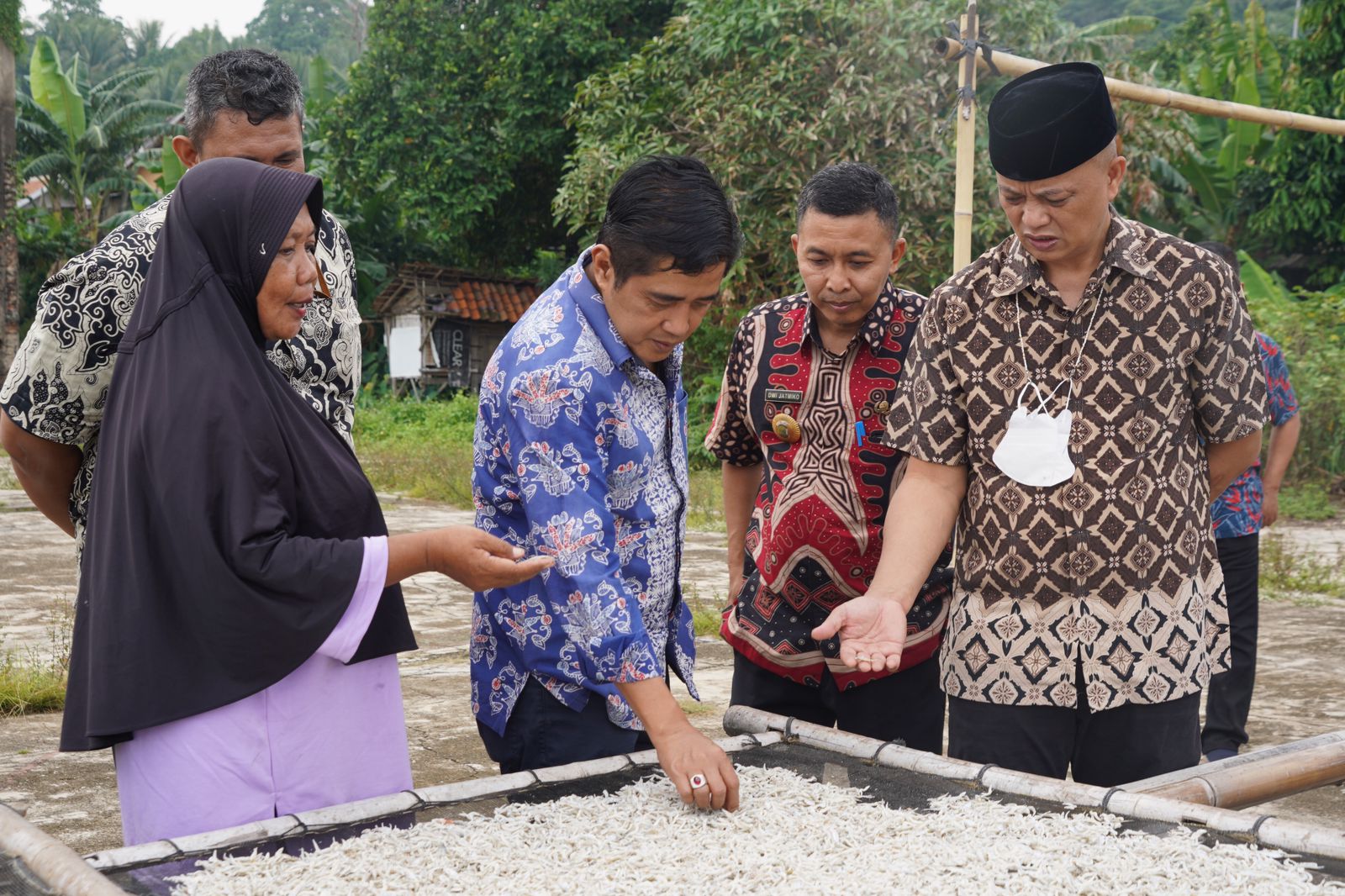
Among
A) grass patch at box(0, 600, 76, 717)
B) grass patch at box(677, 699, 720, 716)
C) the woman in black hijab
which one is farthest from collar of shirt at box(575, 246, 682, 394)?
grass patch at box(0, 600, 76, 717)

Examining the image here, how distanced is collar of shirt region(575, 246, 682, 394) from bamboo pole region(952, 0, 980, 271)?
3166 millimetres

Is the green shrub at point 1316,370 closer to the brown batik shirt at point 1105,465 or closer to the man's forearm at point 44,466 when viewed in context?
the brown batik shirt at point 1105,465

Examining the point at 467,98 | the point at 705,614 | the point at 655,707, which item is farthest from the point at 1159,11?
the point at 655,707

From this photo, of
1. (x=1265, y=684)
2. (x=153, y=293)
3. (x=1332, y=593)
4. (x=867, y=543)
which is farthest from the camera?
(x=1332, y=593)

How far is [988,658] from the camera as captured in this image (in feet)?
7.38

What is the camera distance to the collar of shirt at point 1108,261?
7.15 feet

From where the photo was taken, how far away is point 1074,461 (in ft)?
7.11

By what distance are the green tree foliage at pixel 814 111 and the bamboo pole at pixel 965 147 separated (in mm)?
5286

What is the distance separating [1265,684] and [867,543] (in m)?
3.31

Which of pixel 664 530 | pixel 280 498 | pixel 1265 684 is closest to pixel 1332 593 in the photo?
pixel 1265 684

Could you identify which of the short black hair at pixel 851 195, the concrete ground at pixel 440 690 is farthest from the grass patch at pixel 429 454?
the short black hair at pixel 851 195

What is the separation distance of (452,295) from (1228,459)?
18041 mm

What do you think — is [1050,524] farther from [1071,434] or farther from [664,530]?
[664,530]

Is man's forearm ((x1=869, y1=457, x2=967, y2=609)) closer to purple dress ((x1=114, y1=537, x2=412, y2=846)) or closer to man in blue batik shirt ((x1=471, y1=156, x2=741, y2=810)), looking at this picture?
man in blue batik shirt ((x1=471, y1=156, x2=741, y2=810))
